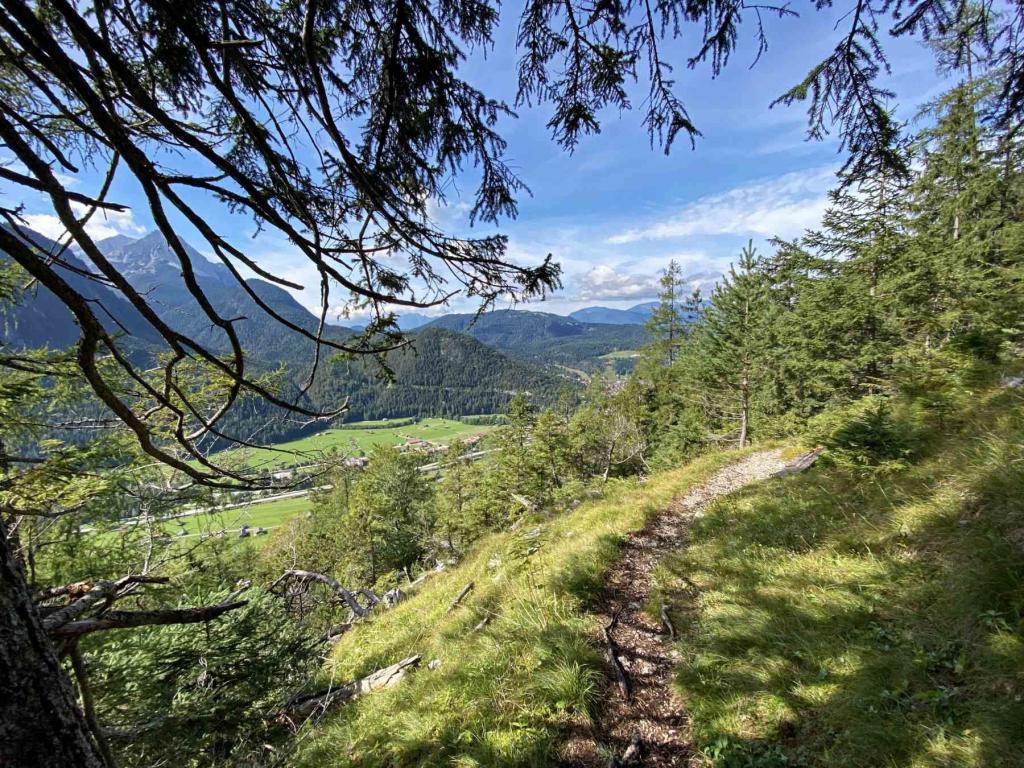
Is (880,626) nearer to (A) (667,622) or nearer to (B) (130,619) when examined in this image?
(A) (667,622)

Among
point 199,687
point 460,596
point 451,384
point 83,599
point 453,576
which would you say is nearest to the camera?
point 83,599

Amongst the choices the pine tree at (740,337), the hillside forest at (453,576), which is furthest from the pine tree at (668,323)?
the hillside forest at (453,576)

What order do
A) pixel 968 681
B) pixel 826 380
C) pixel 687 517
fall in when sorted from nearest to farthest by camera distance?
pixel 968 681, pixel 687 517, pixel 826 380

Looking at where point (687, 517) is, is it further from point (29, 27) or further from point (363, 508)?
point (363, 508)

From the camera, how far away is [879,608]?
2.96 m

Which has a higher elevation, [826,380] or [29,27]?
[29,27]

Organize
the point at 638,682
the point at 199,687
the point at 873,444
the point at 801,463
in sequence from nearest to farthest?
the point at 638,682
the point at 199,687
the point at 873,444
the point at 801,463

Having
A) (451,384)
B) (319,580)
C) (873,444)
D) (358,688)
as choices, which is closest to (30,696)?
(358,688)

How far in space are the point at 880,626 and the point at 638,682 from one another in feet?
5.97

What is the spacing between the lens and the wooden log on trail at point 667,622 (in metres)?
3.71

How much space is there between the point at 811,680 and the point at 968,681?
0.77m

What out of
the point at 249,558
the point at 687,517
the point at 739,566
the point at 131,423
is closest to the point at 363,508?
the point at 249,558

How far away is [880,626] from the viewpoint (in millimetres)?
2797

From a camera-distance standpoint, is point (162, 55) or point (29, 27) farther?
point (162, 55)
